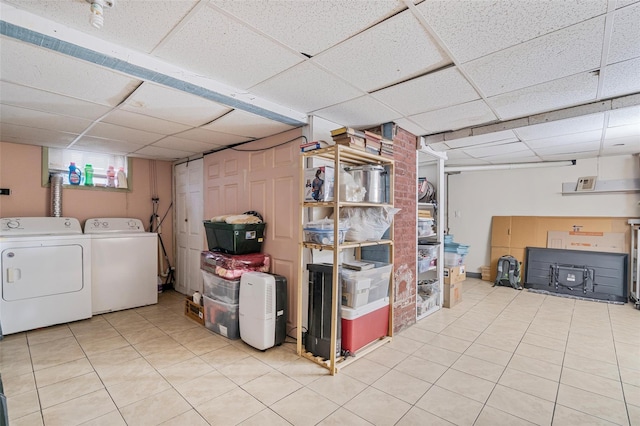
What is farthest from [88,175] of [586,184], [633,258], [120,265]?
[633,258]

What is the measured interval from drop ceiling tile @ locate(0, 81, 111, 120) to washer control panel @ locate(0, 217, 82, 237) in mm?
1837

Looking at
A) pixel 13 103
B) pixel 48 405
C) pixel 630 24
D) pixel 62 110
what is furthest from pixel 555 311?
pixel 13 103

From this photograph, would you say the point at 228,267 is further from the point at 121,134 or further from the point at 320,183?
the point at 121,134

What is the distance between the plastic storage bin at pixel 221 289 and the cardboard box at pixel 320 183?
130 centimetres

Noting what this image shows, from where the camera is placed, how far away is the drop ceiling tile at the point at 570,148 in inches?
169

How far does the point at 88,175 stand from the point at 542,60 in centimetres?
557

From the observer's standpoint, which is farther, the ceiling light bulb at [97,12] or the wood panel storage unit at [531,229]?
the wood panel storage unit at [531,229]

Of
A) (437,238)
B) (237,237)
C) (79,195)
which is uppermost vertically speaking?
(79,195)

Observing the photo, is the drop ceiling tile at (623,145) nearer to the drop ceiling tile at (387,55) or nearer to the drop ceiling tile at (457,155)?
the drop ceiling tile at (457,155)

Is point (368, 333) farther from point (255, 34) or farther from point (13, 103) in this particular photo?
point (13, 103)

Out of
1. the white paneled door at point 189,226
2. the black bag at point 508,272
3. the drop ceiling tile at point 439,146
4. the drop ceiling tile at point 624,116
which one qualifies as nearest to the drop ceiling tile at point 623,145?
the drop ceiling tile at point 624,116

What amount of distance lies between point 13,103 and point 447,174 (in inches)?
270

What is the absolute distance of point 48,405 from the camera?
208 centimetres

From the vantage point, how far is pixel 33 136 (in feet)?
11.7
